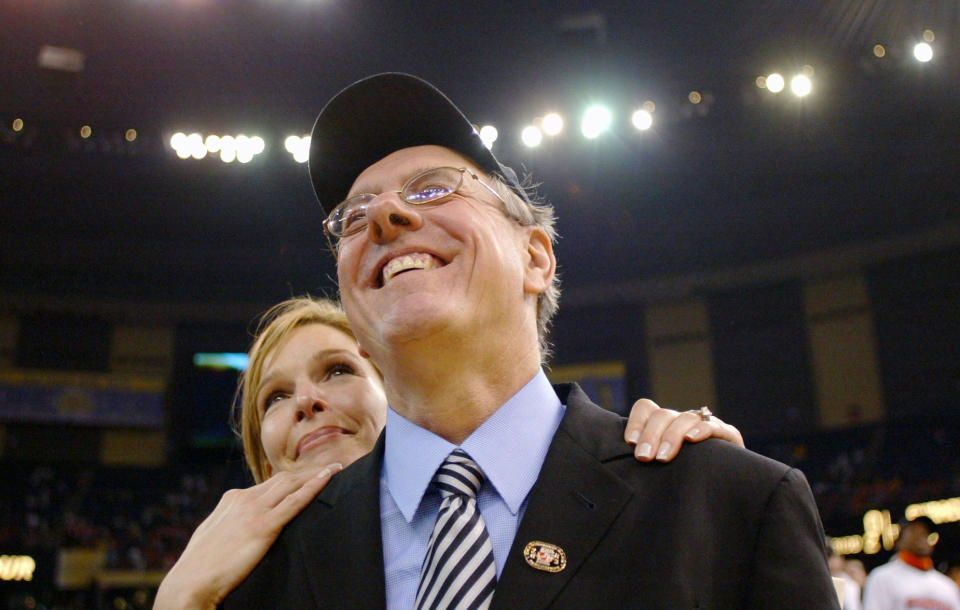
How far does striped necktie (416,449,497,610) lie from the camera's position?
3.42ft

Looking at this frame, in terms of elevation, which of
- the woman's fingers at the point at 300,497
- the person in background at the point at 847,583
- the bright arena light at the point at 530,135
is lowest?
the person in background at the point at 847,583

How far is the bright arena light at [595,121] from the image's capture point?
8797 millimetres

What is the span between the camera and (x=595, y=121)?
8.89 meters

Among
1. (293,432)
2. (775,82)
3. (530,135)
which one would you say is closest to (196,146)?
(530,135)

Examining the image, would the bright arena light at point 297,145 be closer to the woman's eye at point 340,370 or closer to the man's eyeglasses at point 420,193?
the woman's eye at point 340,370

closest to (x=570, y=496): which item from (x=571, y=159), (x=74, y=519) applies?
(x=571, y=159)

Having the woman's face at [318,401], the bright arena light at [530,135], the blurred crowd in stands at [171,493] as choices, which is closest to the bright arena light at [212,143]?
the bright arena light at [530,135]

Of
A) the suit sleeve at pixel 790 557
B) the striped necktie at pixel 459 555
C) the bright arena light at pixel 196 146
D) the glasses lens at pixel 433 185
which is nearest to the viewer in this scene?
the suit sleeve at pixel 790 557

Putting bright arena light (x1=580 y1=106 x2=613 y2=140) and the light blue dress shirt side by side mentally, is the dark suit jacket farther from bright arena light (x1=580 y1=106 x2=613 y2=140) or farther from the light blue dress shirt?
bright arena light (x1=580 y1=106 x2=613 y2=140)

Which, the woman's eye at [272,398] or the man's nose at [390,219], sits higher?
the man's nose at [390,219]

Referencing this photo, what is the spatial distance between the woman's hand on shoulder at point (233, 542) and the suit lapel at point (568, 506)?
1.43 ft

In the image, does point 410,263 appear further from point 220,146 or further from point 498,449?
point 220,146

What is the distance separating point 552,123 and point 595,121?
47 cm

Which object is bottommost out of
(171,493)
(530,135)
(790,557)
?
(171,493)
